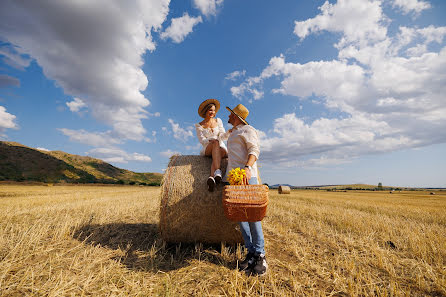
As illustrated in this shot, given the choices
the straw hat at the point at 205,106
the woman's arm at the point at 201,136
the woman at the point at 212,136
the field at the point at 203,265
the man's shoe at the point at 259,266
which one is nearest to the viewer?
the field at the point at 203,265

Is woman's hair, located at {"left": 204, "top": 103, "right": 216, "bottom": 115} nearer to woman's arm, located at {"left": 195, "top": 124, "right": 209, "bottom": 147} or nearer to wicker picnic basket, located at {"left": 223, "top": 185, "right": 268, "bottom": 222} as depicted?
woman's arm, located at {"left": 195, "top": 124, "right": 209, "bottom": 147}

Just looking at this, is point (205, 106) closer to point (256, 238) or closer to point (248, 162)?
point (248, 162)

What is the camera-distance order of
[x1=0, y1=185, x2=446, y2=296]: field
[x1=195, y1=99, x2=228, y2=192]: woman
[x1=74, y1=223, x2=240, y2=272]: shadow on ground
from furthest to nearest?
[x1=195, y1=99, x2=228, y2=192]: woman
[x1=74, y1=223, x2=240, y2=272]: shadow on ground
[x1=0, y1=185, x2=446, y2=296]: field

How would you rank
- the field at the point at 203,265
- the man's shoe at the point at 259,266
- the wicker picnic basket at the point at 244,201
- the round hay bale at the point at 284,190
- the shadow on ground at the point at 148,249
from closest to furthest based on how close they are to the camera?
the field at the point at 203,265 → the wicker picnic basket at the point at 244,201 → the man's shoe at the point at 259,266 → the shadow on ground at the point at 148,249 → the round hay bale at the point at 284,190

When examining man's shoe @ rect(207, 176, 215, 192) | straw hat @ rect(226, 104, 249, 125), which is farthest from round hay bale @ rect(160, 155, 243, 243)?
straw hat @ rect(226, 104, 249, 125)

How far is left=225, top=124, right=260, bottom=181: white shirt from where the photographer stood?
3.42 metres

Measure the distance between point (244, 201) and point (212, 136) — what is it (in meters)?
2.09

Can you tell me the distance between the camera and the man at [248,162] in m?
3.13

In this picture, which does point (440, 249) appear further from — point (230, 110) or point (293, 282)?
point (230, 110)

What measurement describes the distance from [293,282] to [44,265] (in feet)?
11.7

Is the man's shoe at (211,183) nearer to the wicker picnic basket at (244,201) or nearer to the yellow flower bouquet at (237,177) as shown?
the yellow flower bouquet at (237,177)

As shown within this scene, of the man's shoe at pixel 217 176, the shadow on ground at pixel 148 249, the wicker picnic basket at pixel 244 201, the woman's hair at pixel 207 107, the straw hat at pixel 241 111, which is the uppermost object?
the woman's hair at pixel 207 107

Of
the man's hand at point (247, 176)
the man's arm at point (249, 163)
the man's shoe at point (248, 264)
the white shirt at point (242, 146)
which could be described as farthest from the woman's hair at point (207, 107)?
the man's shoe at point (248, 264)

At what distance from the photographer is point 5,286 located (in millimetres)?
2406
